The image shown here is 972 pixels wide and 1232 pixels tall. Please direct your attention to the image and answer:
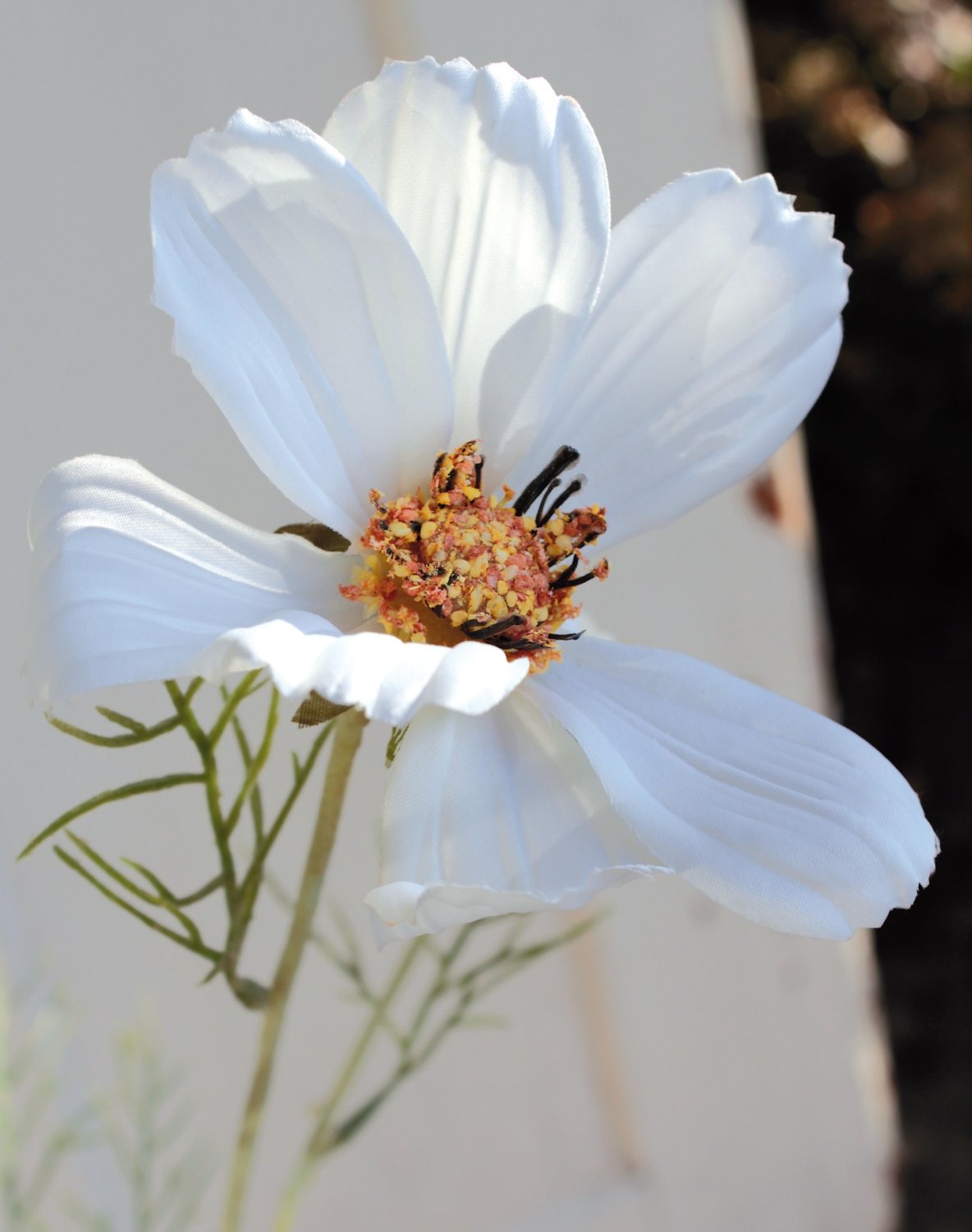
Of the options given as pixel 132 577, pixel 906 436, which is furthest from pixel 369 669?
pixel 906 436

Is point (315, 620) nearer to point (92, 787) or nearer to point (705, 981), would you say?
point (92, 787)

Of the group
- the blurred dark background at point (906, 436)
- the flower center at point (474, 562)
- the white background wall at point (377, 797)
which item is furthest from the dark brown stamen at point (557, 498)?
A: the blurred dark background at point (906, 436)

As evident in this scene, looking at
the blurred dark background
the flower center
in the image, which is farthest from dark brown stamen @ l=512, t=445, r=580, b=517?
the blurred dark background

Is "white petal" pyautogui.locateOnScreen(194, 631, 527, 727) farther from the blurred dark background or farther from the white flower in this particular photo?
the blurred dark background

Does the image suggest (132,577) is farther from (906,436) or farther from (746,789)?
(906,436)

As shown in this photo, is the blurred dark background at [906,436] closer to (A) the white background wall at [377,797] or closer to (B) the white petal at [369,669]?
(A) the white background wall at [377,797]
